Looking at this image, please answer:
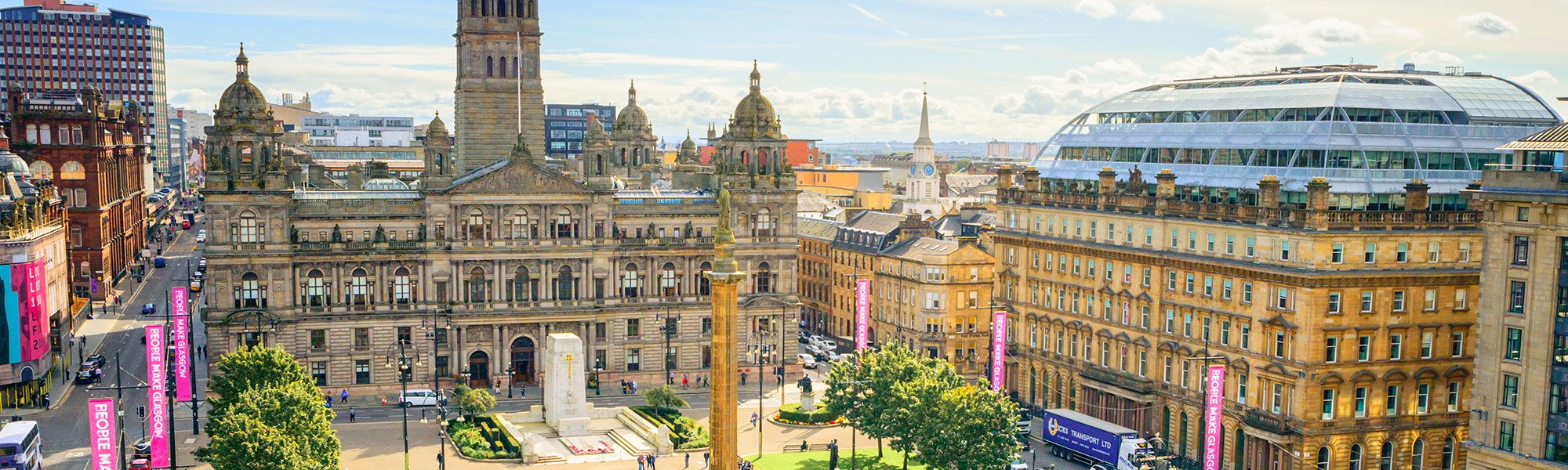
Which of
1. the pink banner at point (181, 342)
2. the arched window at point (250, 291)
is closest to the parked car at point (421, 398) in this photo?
the arched window at point (250, 291)

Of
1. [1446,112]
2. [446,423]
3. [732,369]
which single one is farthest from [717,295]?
[1446,112]

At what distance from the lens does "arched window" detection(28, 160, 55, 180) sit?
15150 centimetres

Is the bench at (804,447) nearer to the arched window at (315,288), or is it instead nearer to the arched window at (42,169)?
the arched window at (315,288)

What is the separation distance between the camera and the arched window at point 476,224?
387 feet

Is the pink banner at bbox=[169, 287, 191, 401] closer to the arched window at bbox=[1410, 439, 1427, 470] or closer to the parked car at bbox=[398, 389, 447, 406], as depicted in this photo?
the parked car at bbox=[398, 389, 447, 406]

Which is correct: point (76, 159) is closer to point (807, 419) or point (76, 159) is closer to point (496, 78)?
point (496, 78)

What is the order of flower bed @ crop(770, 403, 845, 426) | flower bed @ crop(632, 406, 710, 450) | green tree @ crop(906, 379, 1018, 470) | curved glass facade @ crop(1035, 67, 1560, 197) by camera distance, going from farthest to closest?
flower bed @ crop(770, 403, 845, 426) → flower bed @ crop(632, 406, 710, 450) → curved glass facade @ crop(1035, 67, 1560, 197) → green tree @ crop(906, 379, 1018, 470)

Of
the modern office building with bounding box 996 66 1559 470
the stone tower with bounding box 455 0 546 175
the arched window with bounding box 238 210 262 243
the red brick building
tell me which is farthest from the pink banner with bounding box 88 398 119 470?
the red brick building

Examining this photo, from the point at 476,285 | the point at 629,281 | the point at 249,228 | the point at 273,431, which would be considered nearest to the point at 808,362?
the point at 629,281

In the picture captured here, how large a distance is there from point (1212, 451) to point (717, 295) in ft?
130

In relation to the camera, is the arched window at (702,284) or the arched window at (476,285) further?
the arched window at (702,284)

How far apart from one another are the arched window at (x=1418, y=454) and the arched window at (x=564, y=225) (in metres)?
67.2

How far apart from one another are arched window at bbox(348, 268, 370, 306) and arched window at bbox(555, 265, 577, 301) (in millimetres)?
15575

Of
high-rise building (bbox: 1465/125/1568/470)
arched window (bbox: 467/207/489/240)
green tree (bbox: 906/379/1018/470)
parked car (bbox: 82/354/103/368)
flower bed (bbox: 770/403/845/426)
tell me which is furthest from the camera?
parked car (bbox: 82/354/103/368)
